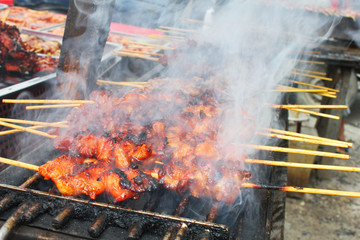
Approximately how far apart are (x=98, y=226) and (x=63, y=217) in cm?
27

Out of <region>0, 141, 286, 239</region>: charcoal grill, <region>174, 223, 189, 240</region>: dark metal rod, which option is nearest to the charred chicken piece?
<region>0, 141, 286, 239</region>: charcoal grill

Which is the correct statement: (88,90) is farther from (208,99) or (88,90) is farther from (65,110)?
(208,99)

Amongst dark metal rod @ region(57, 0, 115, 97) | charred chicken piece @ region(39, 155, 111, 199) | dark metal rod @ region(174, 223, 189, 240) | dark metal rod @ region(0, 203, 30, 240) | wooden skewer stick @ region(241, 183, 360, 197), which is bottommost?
dark metal rod @ region(0, 203, 30, 240)

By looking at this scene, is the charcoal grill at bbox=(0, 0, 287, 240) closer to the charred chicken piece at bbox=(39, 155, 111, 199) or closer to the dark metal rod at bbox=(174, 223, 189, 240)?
the dark metal rod at bbox=(174, 223, 189, 240)

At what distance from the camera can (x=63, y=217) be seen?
201cm

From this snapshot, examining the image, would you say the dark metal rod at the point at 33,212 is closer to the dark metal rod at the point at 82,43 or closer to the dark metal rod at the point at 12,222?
the dark metal rod at the point at 12,222

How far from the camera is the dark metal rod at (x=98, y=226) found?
6.32 feet

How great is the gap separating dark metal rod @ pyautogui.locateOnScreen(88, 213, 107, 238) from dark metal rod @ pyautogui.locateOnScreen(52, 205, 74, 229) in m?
0.23

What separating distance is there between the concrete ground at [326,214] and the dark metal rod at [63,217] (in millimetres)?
4286

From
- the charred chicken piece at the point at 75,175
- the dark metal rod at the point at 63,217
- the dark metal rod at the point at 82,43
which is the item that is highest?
the dark metal rod at the point at 82,43

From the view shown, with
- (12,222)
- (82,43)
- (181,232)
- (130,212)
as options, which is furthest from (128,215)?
(82,43)

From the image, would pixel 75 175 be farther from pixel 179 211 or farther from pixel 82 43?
pixel 82 43

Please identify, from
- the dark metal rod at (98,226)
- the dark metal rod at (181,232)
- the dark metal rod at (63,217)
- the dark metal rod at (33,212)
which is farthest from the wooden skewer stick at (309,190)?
the dark metal rod at (33,212)

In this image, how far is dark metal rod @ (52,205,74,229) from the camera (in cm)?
197
